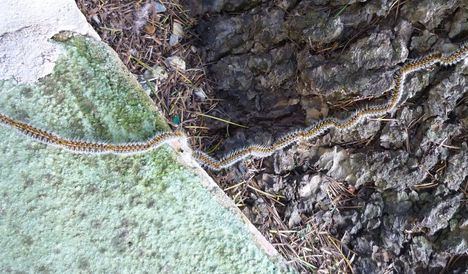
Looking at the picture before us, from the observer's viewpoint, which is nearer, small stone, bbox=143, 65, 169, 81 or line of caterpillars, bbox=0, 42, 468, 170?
line of caterpillars, bbox=0, 42, 468, 170

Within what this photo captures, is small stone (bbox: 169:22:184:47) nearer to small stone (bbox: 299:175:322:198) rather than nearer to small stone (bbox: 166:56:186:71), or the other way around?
small stone (bbox: 166:56:186:71)

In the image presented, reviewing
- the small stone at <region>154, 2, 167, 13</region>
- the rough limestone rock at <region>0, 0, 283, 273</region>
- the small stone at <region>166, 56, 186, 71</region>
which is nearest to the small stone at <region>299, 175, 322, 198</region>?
the rough limestone rock at <region>0, 0, 283, 273</region>

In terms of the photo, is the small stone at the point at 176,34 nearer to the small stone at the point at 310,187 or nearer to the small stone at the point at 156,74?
the small stone at the point at 156,74

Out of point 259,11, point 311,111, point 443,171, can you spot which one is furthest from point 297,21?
point 443,171

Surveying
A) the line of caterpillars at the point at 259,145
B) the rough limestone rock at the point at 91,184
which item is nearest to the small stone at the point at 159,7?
the rough limestone rock at the point at 91,184

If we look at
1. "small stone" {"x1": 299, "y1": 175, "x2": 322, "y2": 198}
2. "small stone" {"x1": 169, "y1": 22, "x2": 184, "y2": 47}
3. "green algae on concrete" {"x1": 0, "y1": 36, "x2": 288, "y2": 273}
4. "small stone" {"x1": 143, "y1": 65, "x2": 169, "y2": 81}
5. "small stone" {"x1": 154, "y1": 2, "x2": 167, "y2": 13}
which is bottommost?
"small stone" {"x1": 299, "y1": 175, "x2": 322, "y2": 198}

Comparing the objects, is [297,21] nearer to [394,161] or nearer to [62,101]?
[394,161]
